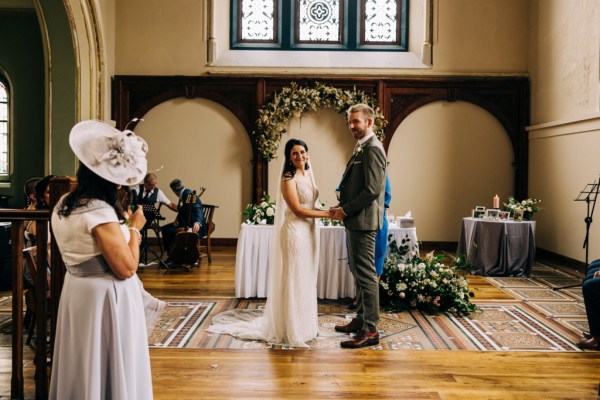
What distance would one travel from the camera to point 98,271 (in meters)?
2.33

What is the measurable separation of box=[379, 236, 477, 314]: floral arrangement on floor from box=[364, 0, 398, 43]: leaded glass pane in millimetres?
6142

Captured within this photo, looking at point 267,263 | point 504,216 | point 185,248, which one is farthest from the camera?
point 504,216

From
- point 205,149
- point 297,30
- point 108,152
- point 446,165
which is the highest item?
point 297,30

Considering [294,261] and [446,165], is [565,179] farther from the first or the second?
[294,261]

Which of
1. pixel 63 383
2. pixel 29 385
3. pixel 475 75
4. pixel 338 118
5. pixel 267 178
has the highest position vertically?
pixel 475 75

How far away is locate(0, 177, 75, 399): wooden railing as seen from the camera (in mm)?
2947

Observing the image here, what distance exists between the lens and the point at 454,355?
438 centimetres

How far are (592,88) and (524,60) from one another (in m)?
2.68

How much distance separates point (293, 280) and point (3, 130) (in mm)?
9075

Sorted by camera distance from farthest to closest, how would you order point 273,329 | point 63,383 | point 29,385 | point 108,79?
point 108,79 < point 273,329 < point 29,385 < point 63,383

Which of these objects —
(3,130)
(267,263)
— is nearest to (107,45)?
(3,130)

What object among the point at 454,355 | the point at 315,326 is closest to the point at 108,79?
the point at 315,326

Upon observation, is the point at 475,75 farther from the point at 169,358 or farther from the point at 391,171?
the point at 169,358

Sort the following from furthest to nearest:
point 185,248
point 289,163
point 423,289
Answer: point 185,248, point 423,289, point 289,163
